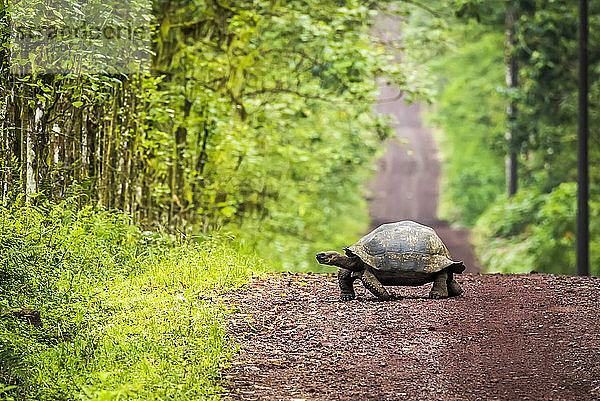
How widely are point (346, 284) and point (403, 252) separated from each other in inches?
29.6

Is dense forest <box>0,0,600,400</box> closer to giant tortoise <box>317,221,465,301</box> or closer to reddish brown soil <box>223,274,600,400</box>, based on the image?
reddish brown soil <box>223,274,600,400</box>

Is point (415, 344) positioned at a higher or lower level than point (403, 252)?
lower

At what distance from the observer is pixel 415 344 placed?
8156 millimetres

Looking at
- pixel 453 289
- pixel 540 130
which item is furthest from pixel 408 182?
pixel 453 289

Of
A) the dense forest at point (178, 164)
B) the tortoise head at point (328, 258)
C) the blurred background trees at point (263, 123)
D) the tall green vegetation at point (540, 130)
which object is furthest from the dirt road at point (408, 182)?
the tortoise head at point (328, 258)

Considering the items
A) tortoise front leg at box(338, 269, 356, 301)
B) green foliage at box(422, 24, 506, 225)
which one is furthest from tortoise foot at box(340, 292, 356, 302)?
green foliage at box(422, 24, 506, 225)

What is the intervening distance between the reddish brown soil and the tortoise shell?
1.39ft

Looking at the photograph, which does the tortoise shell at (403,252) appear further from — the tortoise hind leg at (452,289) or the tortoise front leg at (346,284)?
the tortoise hind leg at (452,289)

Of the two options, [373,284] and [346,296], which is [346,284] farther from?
[373,284]

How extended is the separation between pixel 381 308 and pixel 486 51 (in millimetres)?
26843

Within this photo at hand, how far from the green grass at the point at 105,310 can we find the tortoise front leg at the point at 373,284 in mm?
1573

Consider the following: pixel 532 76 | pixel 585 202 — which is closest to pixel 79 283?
pixel 585 202

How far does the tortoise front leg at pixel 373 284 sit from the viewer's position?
9.36 meters

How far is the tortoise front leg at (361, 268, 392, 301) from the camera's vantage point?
936cm
